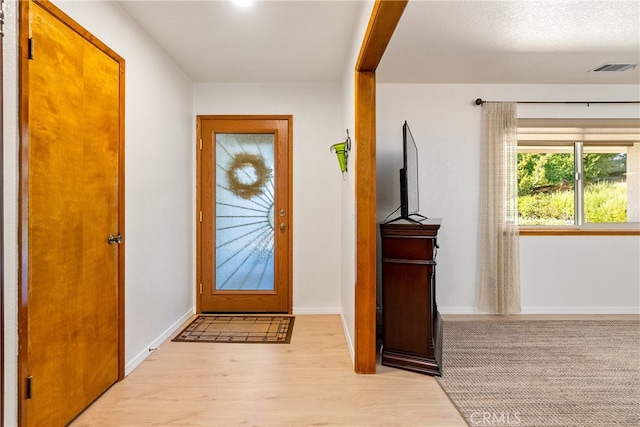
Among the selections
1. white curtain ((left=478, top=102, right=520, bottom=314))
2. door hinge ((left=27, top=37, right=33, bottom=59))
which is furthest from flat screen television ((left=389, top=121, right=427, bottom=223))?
door hinge ((left=27, top=37, right=33, bottom=59))

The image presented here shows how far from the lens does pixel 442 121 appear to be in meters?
3.46

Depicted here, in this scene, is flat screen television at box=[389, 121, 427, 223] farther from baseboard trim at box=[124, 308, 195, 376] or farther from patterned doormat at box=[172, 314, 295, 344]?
baseboard trim at box=[124, 308, 195, 376]

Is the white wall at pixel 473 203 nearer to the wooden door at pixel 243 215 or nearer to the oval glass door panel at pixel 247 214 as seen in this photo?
the wooden door at pixel 243 215

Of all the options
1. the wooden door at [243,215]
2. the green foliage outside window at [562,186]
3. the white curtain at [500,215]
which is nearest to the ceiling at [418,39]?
the white curtain at [500,215]

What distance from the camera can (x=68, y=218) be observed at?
1674 millimetres

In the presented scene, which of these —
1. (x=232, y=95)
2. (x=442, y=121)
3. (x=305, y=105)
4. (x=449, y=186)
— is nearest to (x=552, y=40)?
(x=442, y=121)

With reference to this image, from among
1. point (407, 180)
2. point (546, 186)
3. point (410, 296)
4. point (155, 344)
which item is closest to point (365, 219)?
point (407, 180)

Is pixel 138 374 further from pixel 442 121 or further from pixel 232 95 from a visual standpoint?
pixel 442 121

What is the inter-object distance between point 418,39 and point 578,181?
2638mm

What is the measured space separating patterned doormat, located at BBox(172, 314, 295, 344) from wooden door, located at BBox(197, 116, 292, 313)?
0.18 m

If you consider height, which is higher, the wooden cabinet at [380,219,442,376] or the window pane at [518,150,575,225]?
the window pane at [518,150,575,225]

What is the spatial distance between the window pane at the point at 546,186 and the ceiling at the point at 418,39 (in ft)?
2.59

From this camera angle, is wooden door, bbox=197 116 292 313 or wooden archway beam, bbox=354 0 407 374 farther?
wooden door, bbox=197 116 292 313

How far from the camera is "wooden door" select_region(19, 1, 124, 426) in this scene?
1.44m
